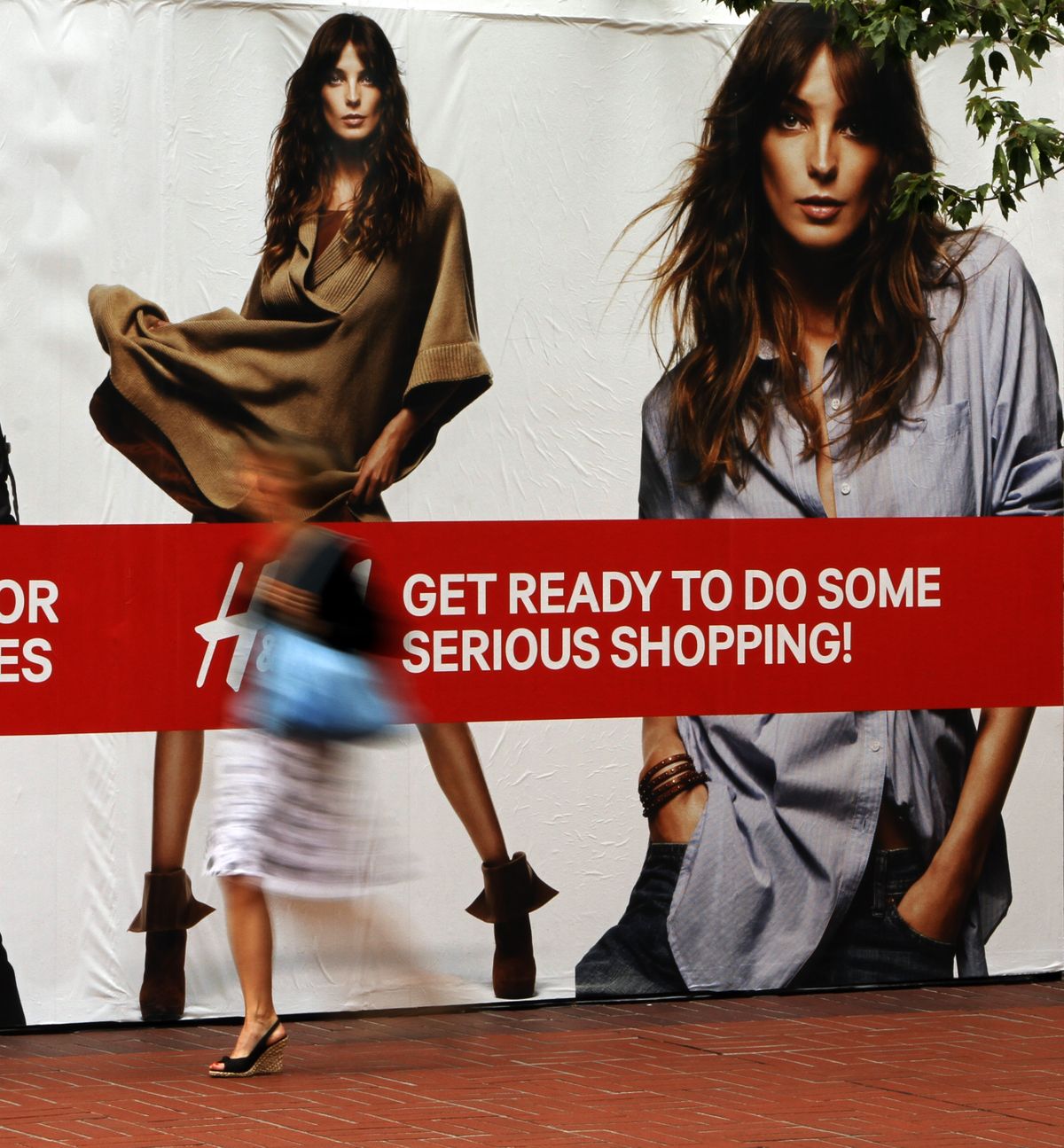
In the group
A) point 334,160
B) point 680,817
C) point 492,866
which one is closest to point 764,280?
→ point 334,160

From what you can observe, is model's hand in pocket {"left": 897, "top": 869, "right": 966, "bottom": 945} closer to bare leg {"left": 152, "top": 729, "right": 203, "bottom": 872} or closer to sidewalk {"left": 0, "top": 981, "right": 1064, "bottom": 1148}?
sidewalk {"left": 0, "top": 981, "right": 1064, "bottom": 1148}

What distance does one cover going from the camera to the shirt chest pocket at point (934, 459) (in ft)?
27.5

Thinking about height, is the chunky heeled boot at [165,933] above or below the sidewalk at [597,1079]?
above

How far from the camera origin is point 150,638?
7691mm

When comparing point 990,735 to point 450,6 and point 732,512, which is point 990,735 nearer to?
point 732,512

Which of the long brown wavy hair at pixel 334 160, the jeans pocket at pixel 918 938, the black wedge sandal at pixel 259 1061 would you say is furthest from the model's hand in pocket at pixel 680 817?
the long brown wavy hair at pixel 334 160

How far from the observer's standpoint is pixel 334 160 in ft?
25.9

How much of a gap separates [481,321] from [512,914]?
2259 mm

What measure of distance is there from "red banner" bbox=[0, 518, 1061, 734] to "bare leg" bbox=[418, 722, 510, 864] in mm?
85

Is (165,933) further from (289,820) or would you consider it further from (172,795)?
(289,820)

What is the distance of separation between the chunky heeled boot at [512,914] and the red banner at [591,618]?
0.60 m

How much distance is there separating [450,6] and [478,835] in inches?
124

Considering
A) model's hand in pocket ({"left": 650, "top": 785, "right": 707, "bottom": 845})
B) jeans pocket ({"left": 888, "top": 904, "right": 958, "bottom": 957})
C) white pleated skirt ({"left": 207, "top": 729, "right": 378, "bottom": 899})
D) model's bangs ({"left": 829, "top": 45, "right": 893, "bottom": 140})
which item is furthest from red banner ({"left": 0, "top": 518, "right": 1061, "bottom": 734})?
model's bangs ({"left": 829, "top": 45, "right": 893, "bottom": 140})

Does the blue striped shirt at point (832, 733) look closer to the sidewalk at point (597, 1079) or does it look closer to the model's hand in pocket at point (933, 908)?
the model's hand in pocket at point (933, 908)
